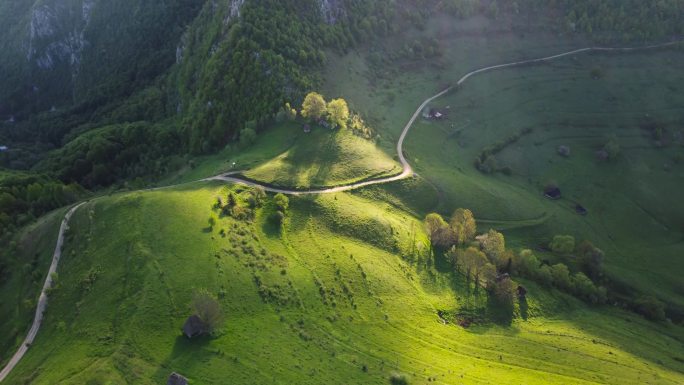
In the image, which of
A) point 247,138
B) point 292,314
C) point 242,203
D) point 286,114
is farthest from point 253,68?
point 292,314

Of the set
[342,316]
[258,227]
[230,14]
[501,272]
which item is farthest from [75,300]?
[230,14]

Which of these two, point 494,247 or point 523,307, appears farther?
point 494,247

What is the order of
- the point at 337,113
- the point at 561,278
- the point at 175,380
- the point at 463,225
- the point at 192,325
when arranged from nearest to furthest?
1. the point at 175,380
2. the point at 192,325
3. the point at 561,278
4. the point at 463,225
5. the point at 337,113

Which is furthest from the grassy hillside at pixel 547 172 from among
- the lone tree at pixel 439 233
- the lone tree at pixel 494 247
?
the lone tree at pixel 494 247

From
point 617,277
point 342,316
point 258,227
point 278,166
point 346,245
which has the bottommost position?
point 617,277

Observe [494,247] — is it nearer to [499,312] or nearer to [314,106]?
[499,312]

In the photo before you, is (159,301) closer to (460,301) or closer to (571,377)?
(460,301)

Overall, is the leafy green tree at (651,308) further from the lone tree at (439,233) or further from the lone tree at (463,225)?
the lone tree at (439,233)
